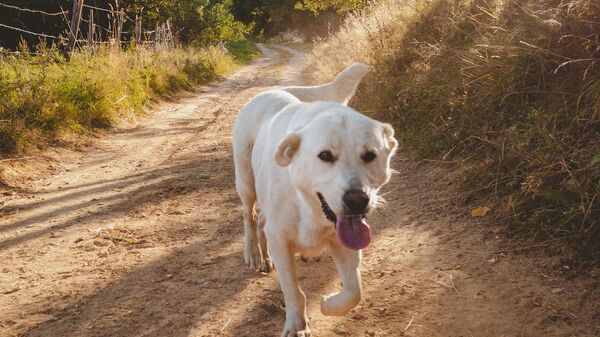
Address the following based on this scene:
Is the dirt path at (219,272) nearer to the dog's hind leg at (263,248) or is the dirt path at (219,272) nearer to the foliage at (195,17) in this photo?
the dog's hind leg at (263,248)

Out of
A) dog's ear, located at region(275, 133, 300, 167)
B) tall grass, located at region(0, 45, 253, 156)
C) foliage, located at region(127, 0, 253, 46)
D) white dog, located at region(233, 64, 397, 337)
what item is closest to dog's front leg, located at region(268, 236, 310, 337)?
white dog, located at region(233, 64, 397, 337)

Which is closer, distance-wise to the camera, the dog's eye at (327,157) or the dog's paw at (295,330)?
the dog's eye at (327,157)

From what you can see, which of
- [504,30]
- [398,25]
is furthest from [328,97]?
[398,25]

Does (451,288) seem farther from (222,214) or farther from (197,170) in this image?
(197,170)

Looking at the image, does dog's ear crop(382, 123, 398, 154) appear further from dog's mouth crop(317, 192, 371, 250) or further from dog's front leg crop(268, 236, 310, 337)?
dog's front leg crop(268, 236, 310, 337)

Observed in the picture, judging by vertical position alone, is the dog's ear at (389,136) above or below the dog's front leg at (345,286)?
above

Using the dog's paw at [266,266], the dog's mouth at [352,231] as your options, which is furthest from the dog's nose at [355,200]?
the dog's paw at [266,266]

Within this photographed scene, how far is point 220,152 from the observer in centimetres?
733

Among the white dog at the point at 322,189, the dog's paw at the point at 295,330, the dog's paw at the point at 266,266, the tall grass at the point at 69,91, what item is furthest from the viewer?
the tall grass at the point at 69,91

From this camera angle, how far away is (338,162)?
268cm

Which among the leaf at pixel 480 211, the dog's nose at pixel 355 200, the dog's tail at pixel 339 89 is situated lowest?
the leaf at pixel 480 211

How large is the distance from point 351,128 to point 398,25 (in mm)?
6384

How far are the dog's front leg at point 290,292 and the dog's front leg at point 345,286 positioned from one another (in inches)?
5.7

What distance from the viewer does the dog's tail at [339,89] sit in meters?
4.38
